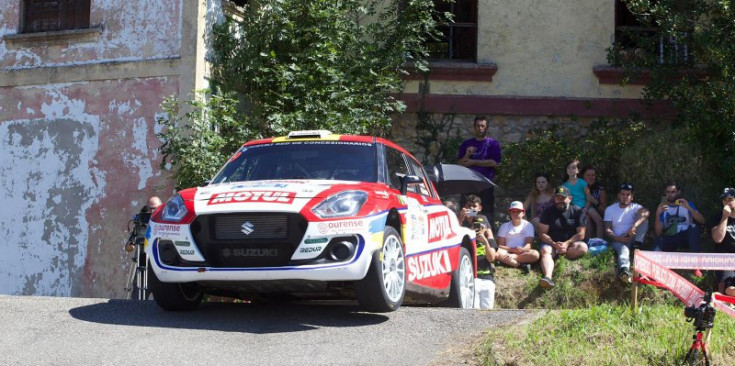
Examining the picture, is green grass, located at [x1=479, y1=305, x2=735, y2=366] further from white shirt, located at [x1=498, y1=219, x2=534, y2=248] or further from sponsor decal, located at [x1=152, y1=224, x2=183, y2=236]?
white shirt, located at [x1=498, y1=219, x2=534, y2=248]

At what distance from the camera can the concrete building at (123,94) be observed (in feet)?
53.0

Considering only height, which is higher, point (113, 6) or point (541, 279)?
point (113, 6)

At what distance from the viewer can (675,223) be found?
14.2 metres

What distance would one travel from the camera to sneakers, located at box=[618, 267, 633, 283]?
1355 centimetres

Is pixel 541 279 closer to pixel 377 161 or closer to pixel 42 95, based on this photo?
pixel 377 161

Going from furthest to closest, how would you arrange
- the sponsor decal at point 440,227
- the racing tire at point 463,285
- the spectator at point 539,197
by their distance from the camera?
the spectator at point 539,197 < the racing tire at point 463,285 < the sponsor decal at point 440,227

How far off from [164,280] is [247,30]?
777 centimetres

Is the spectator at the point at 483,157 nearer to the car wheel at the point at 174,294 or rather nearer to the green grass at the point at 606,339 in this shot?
the car wheel at the point at 174,294

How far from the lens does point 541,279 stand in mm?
13625

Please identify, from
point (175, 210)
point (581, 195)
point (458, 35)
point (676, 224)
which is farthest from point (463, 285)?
point (458, 35)

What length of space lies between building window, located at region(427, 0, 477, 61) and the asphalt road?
8928mm

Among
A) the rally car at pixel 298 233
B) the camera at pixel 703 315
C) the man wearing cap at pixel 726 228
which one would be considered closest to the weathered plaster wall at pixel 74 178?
the rally car at pixel 298 233

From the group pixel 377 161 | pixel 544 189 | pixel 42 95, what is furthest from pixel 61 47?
pixel 377 161

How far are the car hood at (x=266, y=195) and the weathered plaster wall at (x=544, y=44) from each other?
29.4 feet
